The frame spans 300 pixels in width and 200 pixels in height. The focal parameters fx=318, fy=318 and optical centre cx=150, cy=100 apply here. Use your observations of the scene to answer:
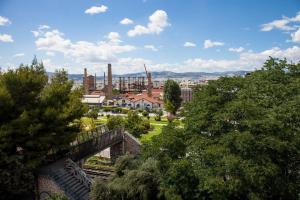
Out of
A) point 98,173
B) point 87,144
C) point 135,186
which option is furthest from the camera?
point 98,173

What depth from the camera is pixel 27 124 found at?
16250 mm

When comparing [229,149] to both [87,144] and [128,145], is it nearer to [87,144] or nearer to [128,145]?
[87,144]

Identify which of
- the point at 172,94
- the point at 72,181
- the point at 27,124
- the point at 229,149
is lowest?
the point at 72,181

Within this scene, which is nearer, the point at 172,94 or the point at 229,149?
the point at 229,149

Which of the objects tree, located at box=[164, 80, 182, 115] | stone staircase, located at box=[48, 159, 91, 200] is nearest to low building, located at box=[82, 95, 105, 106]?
tree, located at box=[164, 80, 182, 115]

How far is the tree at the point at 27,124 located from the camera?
15.5 metres

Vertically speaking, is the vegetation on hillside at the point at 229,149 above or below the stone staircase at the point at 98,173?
above

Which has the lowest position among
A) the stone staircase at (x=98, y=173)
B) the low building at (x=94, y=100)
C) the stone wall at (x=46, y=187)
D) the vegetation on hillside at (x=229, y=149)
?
the stone staircase at (x=98, y=173)

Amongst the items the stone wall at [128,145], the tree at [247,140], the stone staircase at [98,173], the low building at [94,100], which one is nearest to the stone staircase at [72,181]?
the stone staircase at [98,173]

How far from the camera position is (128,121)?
35406 millimetres

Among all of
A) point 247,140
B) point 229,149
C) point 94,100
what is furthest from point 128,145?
point 94,100

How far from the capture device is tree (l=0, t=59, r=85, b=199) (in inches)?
608

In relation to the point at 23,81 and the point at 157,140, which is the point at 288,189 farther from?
the point at 23,81

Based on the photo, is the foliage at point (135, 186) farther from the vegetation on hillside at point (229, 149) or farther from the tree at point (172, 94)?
the tree at point (172, 94)
